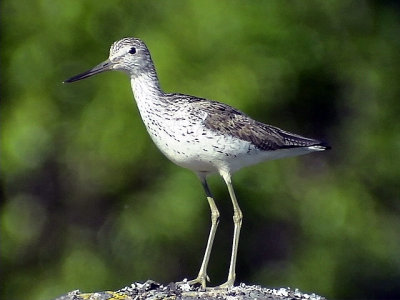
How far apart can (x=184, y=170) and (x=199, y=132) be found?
4868 mm

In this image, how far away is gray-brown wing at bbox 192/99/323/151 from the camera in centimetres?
1014

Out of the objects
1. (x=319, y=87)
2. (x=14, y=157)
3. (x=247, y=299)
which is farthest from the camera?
(x=319, y=87)

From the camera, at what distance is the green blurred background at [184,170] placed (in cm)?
1494

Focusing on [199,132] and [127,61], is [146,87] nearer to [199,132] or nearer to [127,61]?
[127,61]

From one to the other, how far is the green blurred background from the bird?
164 inches

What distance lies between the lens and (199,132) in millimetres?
9969

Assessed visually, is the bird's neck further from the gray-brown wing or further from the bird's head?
the gray-brown wing

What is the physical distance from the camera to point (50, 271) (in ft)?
50.6

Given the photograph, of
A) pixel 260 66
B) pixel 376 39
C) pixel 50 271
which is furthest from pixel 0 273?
pixel 376 39

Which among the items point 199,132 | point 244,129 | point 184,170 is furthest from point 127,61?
point 184,170

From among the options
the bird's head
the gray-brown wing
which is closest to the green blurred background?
the gray-brown wing

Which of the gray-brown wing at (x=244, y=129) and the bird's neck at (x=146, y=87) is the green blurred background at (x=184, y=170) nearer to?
the gray-brown wing at (x=244, y=129)

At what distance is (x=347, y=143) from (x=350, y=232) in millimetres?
1362

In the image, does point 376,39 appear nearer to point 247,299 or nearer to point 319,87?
point 319,87
